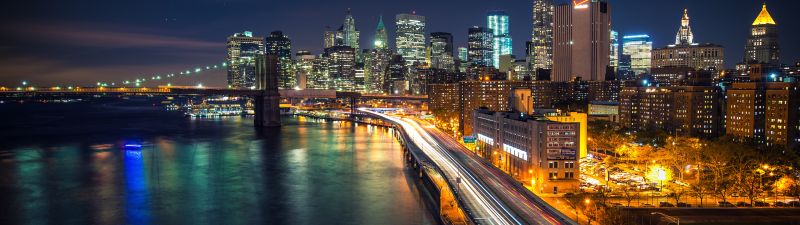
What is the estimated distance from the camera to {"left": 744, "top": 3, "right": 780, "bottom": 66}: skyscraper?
82.8 meters

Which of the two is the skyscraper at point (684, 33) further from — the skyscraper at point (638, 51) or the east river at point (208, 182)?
the east river at point (208, 182)

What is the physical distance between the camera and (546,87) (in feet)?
255

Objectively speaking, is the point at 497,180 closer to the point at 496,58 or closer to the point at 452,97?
the point at 452,97

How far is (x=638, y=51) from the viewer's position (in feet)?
467

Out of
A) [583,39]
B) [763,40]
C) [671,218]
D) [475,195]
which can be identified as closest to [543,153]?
[475,195]

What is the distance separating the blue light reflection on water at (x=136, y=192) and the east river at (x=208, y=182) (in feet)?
0.13

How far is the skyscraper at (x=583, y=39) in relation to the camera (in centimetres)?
9775

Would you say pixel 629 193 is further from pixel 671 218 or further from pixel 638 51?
pixel 638 51

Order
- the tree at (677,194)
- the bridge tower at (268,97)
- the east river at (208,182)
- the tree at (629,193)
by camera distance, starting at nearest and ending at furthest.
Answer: the tree at (677,194), the tree at (629,193), the east river at (208,182), the bridge tower at (268,97)

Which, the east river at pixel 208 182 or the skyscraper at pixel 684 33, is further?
the skyscraper at pixel 684 33

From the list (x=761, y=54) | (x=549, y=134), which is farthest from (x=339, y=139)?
(x=761, y=54)

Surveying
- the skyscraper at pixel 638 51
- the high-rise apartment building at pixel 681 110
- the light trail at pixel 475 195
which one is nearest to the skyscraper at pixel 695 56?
the skyscraper at pixel 638 51

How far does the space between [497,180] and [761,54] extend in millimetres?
73265

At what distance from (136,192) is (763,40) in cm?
8213
